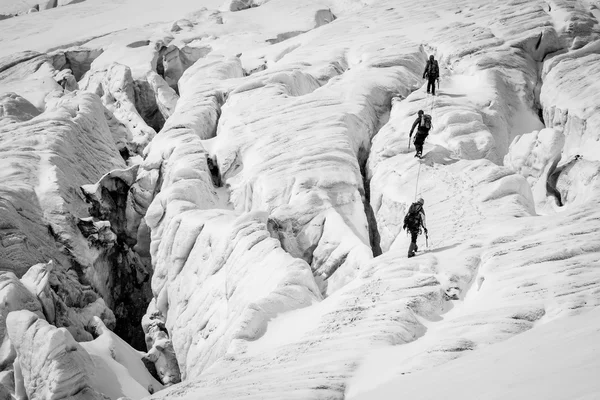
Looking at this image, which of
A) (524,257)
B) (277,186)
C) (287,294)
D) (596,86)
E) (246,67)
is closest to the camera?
(524,257)

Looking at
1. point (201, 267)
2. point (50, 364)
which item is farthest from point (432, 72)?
point (50, 364)

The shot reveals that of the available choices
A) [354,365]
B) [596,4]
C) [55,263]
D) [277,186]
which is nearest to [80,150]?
[55,263]

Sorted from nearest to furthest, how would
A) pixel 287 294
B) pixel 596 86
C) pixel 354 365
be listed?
pixel 354 365, pixel 287 294, pixel 596 86

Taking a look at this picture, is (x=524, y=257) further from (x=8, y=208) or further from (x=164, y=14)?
(x=164, y=14)

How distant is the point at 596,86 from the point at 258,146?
1531cm

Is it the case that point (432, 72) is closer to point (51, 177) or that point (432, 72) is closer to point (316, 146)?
point (316, 146)

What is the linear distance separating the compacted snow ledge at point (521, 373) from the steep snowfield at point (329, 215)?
2.3 inches

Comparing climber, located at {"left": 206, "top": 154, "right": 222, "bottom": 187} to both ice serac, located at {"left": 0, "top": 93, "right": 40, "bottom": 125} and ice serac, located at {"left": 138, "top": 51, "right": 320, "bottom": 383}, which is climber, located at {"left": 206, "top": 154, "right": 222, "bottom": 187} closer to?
ice serac, located at {"left": 138, "top": 51, "right": 320, "bottom": 383}

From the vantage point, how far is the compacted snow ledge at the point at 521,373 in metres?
7.66

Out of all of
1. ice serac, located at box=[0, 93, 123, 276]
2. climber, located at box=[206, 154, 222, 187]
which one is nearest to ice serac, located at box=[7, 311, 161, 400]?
ice serac, located at box=[0, 93, 123, 276]

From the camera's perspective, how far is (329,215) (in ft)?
74.2

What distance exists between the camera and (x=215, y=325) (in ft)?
68.5

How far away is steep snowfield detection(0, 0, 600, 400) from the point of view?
12320 millimetres

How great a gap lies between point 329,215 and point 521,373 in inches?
563
